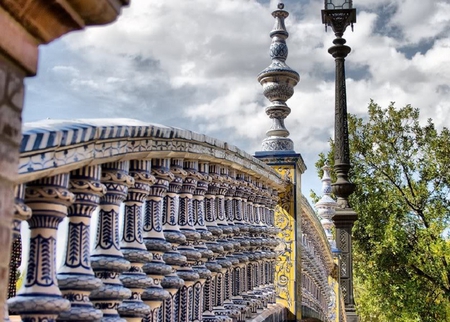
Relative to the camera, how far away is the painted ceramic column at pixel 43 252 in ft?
6.12

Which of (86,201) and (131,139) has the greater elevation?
(131,139)

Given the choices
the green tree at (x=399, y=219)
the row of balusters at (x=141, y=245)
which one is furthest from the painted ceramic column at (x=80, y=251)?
the green tree at (x=399, y=219)

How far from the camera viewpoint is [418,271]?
74.7 ft

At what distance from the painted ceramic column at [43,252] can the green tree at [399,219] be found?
66.5ft

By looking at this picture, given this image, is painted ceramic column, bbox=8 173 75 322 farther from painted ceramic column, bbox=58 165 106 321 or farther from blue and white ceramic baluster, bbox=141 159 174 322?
blue and white ceramic baluster, bbox=141 159 174 322

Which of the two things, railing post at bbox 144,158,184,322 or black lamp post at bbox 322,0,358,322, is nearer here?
railing post at bbox 144,158,184,322

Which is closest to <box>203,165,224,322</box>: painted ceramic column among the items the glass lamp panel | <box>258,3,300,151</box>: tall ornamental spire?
→ <box>258,3,300,151</box>: tall ornamental spire

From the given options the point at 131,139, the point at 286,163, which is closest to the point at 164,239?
the point at 131,139

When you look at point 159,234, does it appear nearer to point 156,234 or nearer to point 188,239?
point 156,234

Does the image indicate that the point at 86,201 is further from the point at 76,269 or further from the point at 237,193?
the point at 237,193

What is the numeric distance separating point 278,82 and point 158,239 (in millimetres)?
3884

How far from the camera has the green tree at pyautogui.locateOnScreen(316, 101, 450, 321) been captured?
21.8 m

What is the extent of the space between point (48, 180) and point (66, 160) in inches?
2.9

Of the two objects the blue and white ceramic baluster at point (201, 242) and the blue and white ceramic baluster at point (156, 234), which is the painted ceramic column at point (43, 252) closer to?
the blue and white ceramic baluster at point (156, 234)
